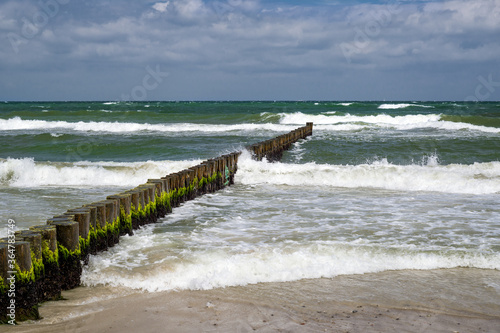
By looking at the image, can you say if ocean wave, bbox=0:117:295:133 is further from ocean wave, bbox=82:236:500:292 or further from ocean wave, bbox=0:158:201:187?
ocean wave, bbox=82:236:500:292

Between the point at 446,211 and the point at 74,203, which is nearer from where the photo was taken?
the point at 446,211

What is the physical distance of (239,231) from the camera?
704 centimetres

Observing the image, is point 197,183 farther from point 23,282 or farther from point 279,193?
point 23,282

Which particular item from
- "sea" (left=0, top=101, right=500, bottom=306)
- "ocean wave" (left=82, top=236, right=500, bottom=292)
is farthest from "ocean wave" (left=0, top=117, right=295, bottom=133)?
"ocean wave" (left=82, top=236, right=500, bottom=292)

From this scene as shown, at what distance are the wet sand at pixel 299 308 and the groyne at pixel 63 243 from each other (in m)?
0.18

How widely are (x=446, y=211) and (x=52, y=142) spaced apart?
18.8m

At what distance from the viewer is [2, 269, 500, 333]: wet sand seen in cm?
401

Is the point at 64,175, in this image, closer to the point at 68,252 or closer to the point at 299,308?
the point at 68,252

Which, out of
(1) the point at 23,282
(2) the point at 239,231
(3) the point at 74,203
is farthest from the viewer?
(3) the point at 74,203

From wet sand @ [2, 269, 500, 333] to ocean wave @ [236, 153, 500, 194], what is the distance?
245 inches

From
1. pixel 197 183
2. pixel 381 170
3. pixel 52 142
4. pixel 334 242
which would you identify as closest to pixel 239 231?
pixel 334 242

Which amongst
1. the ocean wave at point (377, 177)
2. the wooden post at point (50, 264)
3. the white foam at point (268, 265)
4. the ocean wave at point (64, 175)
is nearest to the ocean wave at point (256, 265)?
the white foam at point (268, 265)

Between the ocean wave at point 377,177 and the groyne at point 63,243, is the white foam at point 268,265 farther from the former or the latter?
the ocean wave at point 377,177

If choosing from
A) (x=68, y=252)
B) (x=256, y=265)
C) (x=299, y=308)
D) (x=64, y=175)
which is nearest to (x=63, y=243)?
(x=68, y=252)
